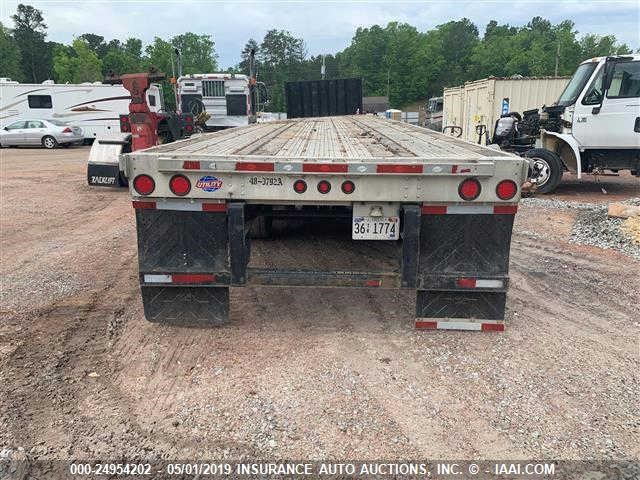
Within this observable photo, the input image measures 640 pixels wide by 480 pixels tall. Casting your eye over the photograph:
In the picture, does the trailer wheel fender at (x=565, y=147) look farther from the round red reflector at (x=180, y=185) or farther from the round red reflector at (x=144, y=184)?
the round red reflector at (x=144, y=184)

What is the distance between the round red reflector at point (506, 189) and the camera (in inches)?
147

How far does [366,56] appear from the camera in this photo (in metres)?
86.1

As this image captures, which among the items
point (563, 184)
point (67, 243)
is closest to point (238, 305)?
point (67, 243)

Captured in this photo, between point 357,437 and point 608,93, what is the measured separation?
33.9 ft

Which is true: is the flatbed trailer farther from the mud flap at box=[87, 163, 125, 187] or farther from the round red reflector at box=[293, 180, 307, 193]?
the mud flap at box=[87, 163, 125, 187]

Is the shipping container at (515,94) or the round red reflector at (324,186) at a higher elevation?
the shipping container at (515,94)

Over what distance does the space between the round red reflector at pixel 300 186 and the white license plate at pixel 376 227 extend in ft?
1.49

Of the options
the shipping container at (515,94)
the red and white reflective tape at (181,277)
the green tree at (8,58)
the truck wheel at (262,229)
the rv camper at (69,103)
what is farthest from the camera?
the green tree at (8,58)

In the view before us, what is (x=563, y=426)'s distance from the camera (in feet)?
9.99

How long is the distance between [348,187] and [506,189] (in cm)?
116

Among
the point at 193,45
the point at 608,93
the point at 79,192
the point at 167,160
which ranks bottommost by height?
the point at 79,192

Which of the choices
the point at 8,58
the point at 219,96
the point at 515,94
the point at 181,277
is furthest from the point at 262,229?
the point at 8,58

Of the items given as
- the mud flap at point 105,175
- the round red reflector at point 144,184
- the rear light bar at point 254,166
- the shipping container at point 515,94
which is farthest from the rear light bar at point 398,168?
the shipping container at point 515,94

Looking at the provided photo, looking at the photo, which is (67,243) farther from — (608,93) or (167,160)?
(608,93)
